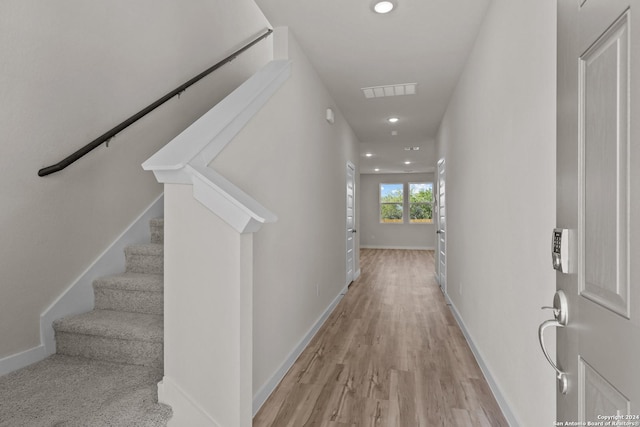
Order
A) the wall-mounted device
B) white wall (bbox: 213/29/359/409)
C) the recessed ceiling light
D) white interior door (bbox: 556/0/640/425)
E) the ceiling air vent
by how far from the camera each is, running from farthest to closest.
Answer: the ceiling air vent
the recessed ceiling light
white wall (bbox: 213/29/359/409)
the wall-mounted device
white interior door (bbox: 556/0/640/425)

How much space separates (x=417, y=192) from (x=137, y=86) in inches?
413

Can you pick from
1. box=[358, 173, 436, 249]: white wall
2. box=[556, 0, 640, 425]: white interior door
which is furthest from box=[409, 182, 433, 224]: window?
box=[556, 0, 640, 425]: white interior door

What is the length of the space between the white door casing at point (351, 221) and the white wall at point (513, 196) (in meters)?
2.39

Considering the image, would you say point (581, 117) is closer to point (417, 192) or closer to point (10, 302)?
point (10, 302)

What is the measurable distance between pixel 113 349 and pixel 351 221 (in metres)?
4.09

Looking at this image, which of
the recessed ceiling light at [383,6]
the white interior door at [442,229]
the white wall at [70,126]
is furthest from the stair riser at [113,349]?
the white interior door at [442,229]

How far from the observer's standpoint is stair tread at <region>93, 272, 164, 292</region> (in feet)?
6.67

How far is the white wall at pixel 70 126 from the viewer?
1.72 m

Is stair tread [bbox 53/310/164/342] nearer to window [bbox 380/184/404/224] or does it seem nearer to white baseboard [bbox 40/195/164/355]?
white baseboard [bbox 40/195/164/355]

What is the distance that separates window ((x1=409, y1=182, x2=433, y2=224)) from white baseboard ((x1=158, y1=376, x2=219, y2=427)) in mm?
11096

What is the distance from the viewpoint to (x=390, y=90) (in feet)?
12.8

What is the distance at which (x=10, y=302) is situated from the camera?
5.69 ft

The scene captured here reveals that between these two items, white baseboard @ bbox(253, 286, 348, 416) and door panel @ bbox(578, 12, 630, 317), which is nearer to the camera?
door panel @ bbox(578, 12, 630, 317)

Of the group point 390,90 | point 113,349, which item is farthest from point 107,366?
point 390,90
